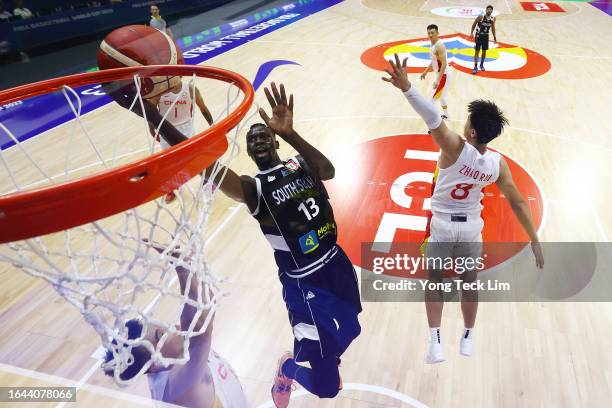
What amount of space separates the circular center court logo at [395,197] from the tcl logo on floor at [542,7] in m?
13.3

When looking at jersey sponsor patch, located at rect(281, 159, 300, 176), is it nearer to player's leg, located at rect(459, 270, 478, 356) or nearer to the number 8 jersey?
the number 8 jersey

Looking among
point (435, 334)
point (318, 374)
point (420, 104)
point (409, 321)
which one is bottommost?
point (409, 321)

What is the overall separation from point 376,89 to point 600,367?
6.38 m

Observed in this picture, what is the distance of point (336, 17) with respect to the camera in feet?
48.5

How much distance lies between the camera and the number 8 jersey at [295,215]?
240cm

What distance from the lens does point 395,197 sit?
4914 mm

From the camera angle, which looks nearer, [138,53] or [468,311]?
[138,53]

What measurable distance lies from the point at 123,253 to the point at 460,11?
53.0ft

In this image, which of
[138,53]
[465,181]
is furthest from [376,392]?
[138,53]

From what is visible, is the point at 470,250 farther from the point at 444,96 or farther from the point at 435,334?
the point at 444,96

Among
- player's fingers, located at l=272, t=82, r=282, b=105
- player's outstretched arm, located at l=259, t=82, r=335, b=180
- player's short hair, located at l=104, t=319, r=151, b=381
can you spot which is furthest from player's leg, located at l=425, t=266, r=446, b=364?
player's short hair, located at l=104, t=319, r=151, b=381

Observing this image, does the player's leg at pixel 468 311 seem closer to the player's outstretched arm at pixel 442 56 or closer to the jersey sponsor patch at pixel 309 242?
the jersey sponsor patch at pixel 309 242

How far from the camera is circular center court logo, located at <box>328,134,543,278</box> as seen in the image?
4328mm

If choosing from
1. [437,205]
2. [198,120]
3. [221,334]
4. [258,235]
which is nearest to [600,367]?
[437,205]
